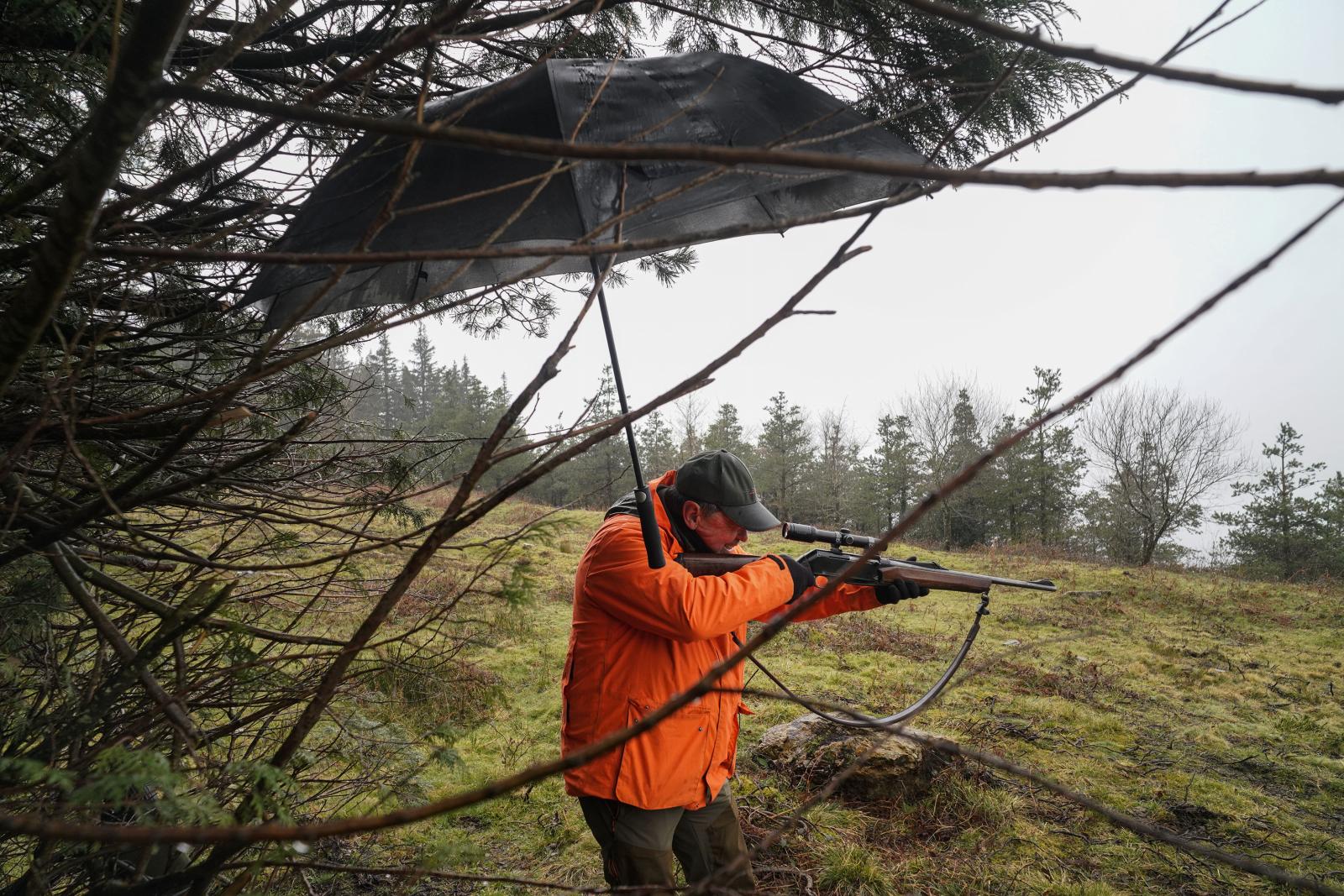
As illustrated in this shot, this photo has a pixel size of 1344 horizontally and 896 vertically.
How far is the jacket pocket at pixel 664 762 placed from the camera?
219 cm

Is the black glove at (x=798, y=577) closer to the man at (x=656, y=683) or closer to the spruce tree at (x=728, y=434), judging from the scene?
the man at (x=656, y=683)

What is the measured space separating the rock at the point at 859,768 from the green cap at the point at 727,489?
95.7 inches

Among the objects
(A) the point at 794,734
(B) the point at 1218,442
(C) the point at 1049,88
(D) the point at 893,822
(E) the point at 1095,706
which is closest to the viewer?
(C) the point at 1049,88

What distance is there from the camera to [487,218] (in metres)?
1.88

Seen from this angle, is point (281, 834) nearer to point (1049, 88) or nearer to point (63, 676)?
point (63, 676)

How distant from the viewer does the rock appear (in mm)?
4477

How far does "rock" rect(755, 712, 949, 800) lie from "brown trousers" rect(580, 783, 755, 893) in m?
1.97

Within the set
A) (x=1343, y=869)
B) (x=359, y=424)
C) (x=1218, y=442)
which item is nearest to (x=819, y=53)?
(x=359, y=424)

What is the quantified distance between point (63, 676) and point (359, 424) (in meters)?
1.52

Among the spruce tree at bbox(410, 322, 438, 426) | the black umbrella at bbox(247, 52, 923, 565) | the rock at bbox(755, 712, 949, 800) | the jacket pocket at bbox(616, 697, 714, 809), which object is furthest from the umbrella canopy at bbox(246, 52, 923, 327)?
the spruce tree at bbox(410, 322, 438, 426)

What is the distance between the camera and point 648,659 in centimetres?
229

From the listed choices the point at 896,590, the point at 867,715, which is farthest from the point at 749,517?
the point at 867,715

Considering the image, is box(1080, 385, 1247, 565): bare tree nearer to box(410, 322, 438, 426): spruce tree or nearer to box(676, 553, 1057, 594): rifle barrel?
box(676, 553, 1057, 594): rifle barrel

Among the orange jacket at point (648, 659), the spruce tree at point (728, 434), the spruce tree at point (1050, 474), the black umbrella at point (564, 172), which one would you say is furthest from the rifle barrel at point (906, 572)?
the spruce tree at point (728, 434)
